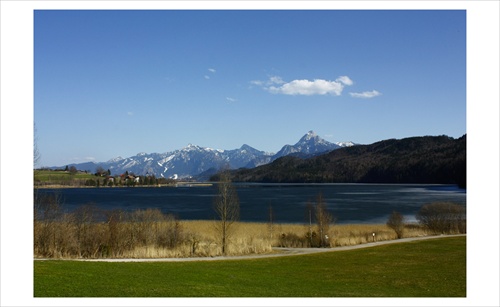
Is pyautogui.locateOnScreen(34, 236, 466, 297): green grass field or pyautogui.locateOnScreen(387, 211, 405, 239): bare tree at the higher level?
pyautogui.locateOnScreen(34, 236, 466, 297): green grass field

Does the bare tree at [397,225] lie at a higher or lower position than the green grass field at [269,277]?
lower

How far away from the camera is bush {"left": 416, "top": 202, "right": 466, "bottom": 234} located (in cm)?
3819

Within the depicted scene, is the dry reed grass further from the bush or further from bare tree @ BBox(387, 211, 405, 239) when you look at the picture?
the bush

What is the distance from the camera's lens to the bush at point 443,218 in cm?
3819

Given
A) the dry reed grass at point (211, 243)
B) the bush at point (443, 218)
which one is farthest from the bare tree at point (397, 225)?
the bush at point (443, 218)

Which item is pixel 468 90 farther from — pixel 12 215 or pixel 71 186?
pixel 71 186

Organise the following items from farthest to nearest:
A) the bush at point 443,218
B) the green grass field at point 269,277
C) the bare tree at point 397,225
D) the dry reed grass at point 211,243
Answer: the bush at point 443,218, the bare tree at point 397,225, the dry reed grass at point 211,243, the green grass field at point 269,277

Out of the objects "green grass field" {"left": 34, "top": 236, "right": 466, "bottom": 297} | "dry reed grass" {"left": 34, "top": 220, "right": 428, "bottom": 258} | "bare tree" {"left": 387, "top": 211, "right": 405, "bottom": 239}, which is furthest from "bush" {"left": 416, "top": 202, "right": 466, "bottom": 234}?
"green grass field" {"left": 34, "top": 236, "right": 466, "bottom": 297}

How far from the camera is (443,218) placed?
39.0m

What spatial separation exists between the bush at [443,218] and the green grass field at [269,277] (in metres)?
14.3

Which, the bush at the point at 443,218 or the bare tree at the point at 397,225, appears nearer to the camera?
the bare tree at the point at 397,225

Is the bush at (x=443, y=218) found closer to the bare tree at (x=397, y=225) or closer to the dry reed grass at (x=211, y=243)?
the dry reed grass at (x=211, y=243)

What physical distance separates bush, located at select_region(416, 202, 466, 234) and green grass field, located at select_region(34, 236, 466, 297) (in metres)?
14.3

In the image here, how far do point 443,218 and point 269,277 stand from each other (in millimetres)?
26855
